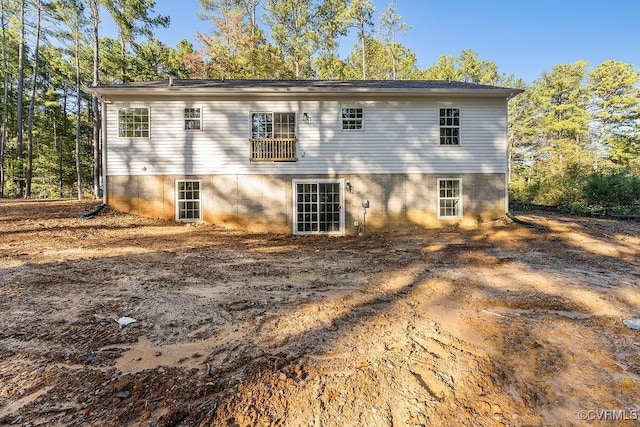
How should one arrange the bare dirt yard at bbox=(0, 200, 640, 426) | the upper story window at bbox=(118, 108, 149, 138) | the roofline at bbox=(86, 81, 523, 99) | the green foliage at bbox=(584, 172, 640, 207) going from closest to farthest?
the bare dirt yard at bbox=(0, 200, 640, 426), the roofline at bbox=(86, 81, 523, 99), the upper story window at bbox=(118, 108, 149, 138), the green foliage at bbox=(584, 172, 640, 207)

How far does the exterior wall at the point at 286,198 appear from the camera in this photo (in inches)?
437

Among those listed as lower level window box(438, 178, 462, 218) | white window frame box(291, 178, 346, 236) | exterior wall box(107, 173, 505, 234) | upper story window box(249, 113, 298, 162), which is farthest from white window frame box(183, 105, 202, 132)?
lower level window box(438, 178, 462, 218)

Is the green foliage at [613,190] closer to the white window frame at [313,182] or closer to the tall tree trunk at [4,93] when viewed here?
the white window frame at [313,182]

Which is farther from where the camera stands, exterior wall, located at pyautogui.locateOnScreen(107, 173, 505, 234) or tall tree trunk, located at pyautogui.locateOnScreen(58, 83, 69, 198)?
tall tree trunk, located at pyautogui.locateOnScreen(58, 83, 69, 198)

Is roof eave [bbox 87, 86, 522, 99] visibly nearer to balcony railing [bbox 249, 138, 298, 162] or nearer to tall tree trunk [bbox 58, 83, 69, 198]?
balcony railing [bbox 249, 138, 298, 162]

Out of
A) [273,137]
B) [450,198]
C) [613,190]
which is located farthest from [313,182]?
[613,190]

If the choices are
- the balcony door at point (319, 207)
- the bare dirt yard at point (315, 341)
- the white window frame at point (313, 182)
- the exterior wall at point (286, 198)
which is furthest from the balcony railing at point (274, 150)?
the bare dirt yard at point (315, 341)

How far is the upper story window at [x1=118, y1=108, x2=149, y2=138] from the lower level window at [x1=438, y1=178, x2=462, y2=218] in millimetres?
10762

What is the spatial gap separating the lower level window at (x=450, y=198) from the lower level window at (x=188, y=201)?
876 centimetres

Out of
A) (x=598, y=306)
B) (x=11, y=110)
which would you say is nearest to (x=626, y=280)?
(x=598, y=306)

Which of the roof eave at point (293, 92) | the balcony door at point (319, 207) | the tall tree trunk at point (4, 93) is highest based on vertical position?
the tall tree trunk at point (4, 93)

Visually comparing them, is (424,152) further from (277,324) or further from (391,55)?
(391,55)

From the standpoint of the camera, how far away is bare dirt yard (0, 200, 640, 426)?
2223 mm

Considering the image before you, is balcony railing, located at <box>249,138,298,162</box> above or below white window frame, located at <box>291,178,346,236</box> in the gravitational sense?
above
